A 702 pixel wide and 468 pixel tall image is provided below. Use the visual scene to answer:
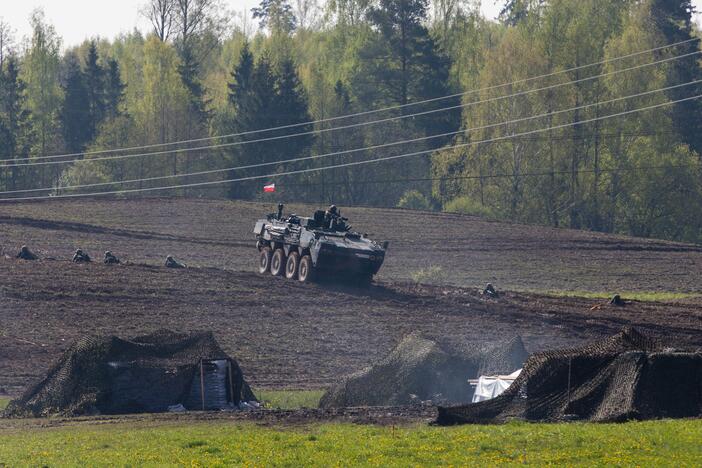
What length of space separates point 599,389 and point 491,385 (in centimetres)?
311

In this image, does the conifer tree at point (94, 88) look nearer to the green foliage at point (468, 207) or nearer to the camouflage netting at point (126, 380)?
the green foliage at point (468, 207)

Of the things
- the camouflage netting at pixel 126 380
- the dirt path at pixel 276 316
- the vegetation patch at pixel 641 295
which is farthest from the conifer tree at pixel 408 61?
the camouflage netting at pixel 126 380

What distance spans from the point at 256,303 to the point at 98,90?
53.9m

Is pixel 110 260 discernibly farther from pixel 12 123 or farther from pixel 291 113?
pixel 12 123

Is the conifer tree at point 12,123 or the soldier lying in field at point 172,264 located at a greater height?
the conifer tree at point 12,123

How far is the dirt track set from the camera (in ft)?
93.9

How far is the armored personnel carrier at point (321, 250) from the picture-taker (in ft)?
A: 121

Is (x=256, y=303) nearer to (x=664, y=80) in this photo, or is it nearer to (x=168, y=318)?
(x=168, y=318)

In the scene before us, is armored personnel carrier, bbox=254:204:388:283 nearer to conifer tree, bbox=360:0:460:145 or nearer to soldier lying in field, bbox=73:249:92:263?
soldier lying in field, bbox=73:249:92:263

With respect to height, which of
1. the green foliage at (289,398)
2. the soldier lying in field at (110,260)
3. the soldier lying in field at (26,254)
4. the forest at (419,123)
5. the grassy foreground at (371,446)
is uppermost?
the forest at (419,123)

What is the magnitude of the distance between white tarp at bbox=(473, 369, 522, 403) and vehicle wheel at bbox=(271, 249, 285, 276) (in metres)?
18.5

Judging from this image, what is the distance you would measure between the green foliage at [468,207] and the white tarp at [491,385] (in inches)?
1863

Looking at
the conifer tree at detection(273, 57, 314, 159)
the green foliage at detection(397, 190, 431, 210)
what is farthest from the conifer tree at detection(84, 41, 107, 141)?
the green foliage at detection(397, 190, 431, 210)

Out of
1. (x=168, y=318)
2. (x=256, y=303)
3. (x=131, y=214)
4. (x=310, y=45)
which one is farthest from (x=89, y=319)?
(x=310, y=45)
